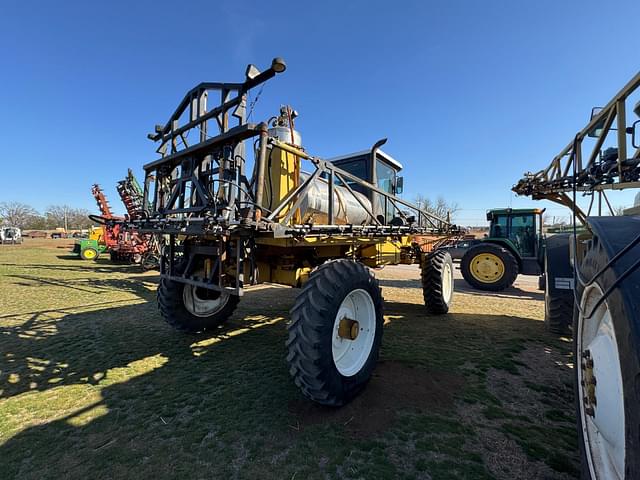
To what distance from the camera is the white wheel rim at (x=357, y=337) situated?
3049 millimetres

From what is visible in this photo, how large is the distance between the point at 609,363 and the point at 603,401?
0.67 feet

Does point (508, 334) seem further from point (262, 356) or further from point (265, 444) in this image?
point (265, 444)

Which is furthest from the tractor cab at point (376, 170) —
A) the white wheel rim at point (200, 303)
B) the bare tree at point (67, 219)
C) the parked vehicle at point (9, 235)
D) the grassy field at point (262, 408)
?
the bare tree at point (67, 219)

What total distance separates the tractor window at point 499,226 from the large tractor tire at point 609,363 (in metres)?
9.69

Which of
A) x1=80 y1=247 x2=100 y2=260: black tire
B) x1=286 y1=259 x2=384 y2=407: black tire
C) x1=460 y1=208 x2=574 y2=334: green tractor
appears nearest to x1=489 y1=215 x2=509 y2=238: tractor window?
x1=460 y1=208 x2=574 y2=334: green tractor

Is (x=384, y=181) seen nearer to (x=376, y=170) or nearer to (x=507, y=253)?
(x=376, y=170)

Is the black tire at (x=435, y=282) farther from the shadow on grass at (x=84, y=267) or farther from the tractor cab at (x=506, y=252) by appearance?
the shadow on grass at (x=84, y=267)

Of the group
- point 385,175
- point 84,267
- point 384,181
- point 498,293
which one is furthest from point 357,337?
point 84,267

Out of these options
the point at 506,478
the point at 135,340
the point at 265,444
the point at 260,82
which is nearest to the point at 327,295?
the point at 265,444

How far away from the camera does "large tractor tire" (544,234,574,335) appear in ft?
14.8

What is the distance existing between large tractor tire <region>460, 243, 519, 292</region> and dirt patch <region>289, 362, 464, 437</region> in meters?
7.01

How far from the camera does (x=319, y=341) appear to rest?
253 centimetres

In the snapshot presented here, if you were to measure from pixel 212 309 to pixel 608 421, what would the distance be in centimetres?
437

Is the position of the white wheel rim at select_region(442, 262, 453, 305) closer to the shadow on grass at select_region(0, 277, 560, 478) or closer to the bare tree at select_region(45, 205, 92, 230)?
the shadow on grass at select_region(0, 277, 560, 478)
